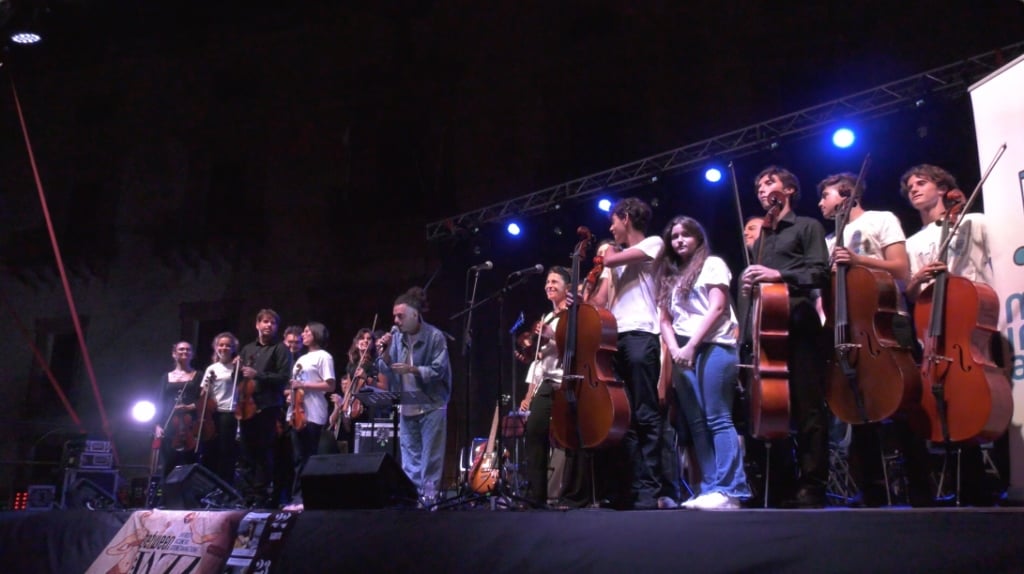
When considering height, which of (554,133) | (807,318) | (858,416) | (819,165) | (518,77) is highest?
(518,77)

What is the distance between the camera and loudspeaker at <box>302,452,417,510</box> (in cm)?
499

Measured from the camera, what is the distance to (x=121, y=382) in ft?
52.7

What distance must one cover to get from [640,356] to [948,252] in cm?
182

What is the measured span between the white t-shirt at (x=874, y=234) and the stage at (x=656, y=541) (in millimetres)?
1897

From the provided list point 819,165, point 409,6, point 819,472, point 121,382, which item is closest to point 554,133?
point 409,6

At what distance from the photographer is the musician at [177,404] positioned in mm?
7695

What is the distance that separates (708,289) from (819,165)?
585 cm

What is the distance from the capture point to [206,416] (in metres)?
7.55

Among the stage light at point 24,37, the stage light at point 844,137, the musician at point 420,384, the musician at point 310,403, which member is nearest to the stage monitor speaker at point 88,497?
the musician at point 310,403

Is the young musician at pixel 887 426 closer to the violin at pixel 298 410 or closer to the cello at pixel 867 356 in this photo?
the cello at pixel 867 356

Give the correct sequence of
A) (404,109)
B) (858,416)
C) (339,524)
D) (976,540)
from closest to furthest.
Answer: (976,540) → (858,416) → (339,524) → (404,109)

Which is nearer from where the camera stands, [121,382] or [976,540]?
[976,540]

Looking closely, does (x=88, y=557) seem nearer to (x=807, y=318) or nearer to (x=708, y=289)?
(x=708, y=289)

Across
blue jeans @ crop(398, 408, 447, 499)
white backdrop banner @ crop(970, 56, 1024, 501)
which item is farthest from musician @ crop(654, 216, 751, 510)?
blue jeans @ crop(398, 408, 447, 499)
